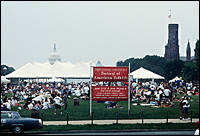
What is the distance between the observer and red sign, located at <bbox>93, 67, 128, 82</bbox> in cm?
3169

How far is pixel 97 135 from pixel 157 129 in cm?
380

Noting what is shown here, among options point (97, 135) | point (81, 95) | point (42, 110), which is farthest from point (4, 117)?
point (81, 95)

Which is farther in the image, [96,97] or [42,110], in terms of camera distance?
[42,110]

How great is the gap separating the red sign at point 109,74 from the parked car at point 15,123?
1002 centimetres

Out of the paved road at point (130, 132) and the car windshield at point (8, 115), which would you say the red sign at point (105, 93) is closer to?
the paved road at point (130, 132)

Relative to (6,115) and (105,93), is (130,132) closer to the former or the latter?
(6,115)

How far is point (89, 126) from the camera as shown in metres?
25.0

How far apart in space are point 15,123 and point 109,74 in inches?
447

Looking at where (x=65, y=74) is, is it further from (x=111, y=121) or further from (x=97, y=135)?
(x=97, y=135)

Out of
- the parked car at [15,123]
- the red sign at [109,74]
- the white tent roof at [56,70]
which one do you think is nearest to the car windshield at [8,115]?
the parked car at [15,123]

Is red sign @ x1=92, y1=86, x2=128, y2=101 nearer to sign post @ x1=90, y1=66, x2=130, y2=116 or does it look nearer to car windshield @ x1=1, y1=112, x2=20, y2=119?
sign post @ x1=90, y1=66, x2=130, y2=116

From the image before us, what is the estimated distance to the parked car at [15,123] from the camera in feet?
70.2

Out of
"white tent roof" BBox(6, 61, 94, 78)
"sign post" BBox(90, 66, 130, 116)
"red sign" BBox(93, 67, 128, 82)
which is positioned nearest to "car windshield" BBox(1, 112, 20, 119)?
"sign post" BBox(90, 66, 130, 116)

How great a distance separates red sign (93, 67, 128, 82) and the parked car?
10.0 m
